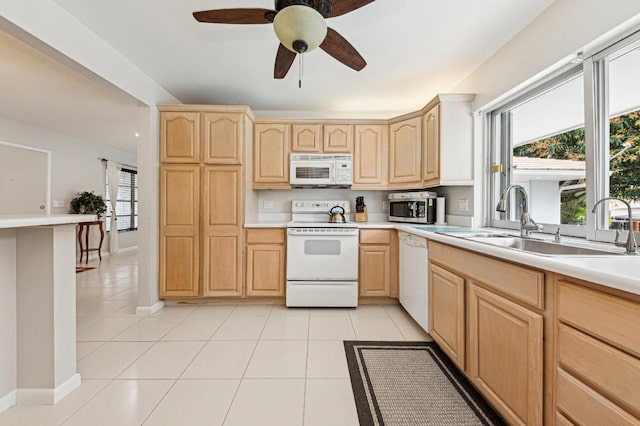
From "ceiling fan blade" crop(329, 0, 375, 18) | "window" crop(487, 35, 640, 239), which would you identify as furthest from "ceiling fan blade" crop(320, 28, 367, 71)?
"window" crop(487, 35, 640, 239)

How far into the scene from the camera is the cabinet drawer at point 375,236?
304 cm

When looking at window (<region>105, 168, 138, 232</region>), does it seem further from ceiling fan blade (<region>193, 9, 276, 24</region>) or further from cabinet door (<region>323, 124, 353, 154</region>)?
ceiling fan blade (<region>193, 9, 276, 24</region>)

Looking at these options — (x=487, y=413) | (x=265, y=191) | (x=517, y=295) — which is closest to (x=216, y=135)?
(x=265, y=191)

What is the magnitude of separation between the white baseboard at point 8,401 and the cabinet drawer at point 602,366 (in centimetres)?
261

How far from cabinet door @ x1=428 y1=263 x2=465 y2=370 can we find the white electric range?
0.97 metres

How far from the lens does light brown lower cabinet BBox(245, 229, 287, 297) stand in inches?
119

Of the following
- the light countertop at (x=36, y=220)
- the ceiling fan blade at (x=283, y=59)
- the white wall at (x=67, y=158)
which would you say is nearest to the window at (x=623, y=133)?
the ceiling fan blade at (x=283, y=59)

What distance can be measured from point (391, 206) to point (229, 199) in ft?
6.34

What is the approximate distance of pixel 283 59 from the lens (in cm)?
187

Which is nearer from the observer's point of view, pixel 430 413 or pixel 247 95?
pixel 430 413

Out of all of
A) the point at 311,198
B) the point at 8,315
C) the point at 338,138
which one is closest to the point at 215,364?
the point at 8,315

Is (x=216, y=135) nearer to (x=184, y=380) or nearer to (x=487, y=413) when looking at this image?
(x=184, y=380)

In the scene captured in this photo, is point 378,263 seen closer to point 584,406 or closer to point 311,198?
point 311,198

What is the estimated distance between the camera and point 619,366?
81 centimetres
